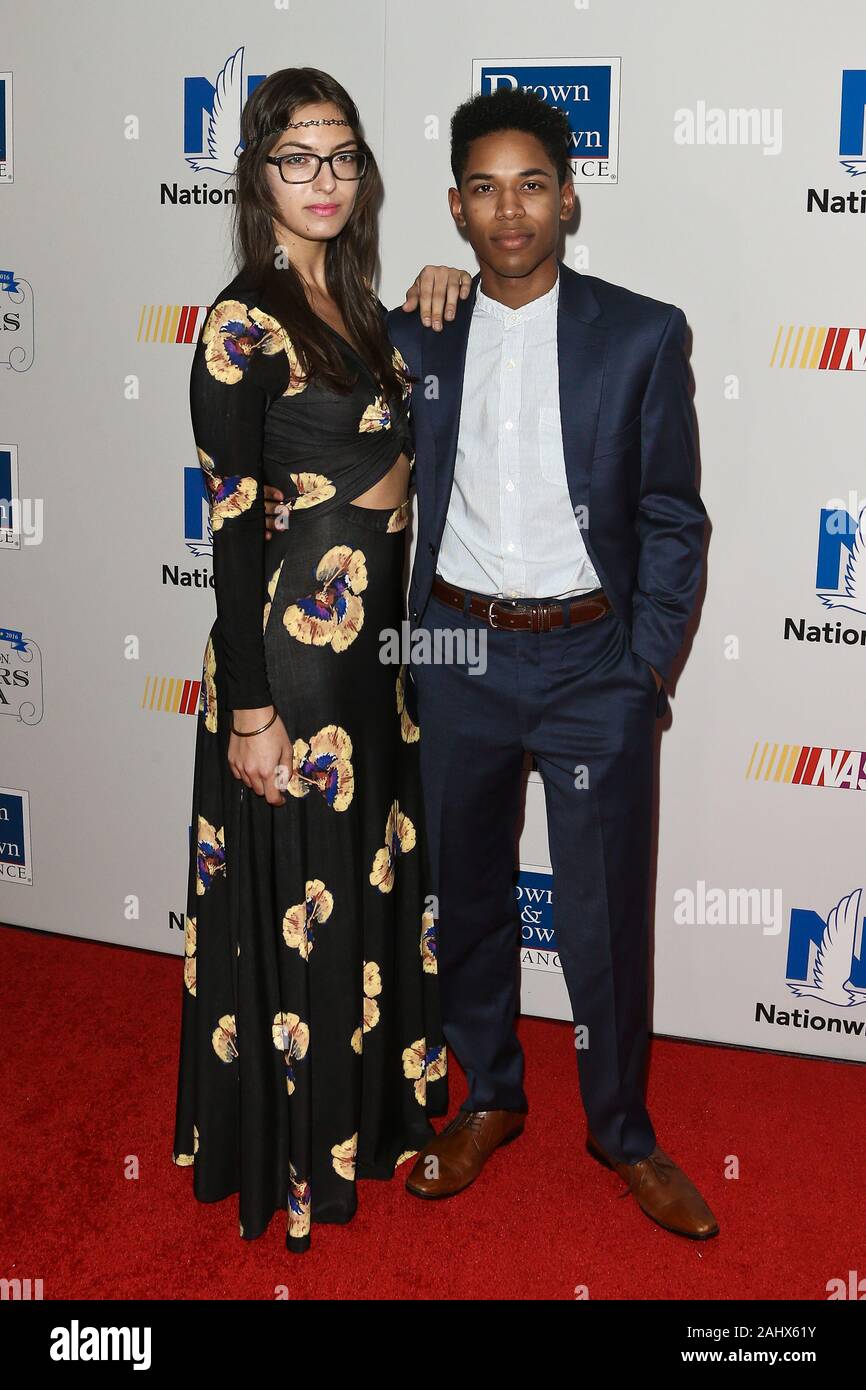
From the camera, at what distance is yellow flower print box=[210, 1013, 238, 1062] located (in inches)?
97.3

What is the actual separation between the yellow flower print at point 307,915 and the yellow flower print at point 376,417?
2.63ft

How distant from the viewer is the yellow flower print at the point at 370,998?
2479mm

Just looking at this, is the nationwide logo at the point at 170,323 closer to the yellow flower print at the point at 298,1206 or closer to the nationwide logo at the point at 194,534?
the nationwide logo at the point at 194,534

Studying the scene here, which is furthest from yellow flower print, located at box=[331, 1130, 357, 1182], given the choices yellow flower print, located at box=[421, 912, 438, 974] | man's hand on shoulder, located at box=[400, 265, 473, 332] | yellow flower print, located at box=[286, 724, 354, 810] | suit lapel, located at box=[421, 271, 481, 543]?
man's hand on shoulder, located at box=[400, 265, 473, 332]

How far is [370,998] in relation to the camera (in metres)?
2.50

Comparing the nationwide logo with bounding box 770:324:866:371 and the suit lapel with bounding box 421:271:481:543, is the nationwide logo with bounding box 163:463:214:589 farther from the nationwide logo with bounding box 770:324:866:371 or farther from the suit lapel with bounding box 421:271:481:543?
the nationwide logo with bounding box 770:324:866:371

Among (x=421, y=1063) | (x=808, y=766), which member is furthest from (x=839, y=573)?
(x=421, y=1063)

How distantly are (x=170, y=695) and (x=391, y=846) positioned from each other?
3.87 ft

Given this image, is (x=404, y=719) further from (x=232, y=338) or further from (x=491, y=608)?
(x=232, y=338)

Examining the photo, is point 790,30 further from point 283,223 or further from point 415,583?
point 415,583

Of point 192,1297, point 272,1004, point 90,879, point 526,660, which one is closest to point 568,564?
point 526,660

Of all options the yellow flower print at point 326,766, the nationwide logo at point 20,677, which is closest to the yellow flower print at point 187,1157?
the yellow flower print at point 326,766

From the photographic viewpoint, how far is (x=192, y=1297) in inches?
90.7
